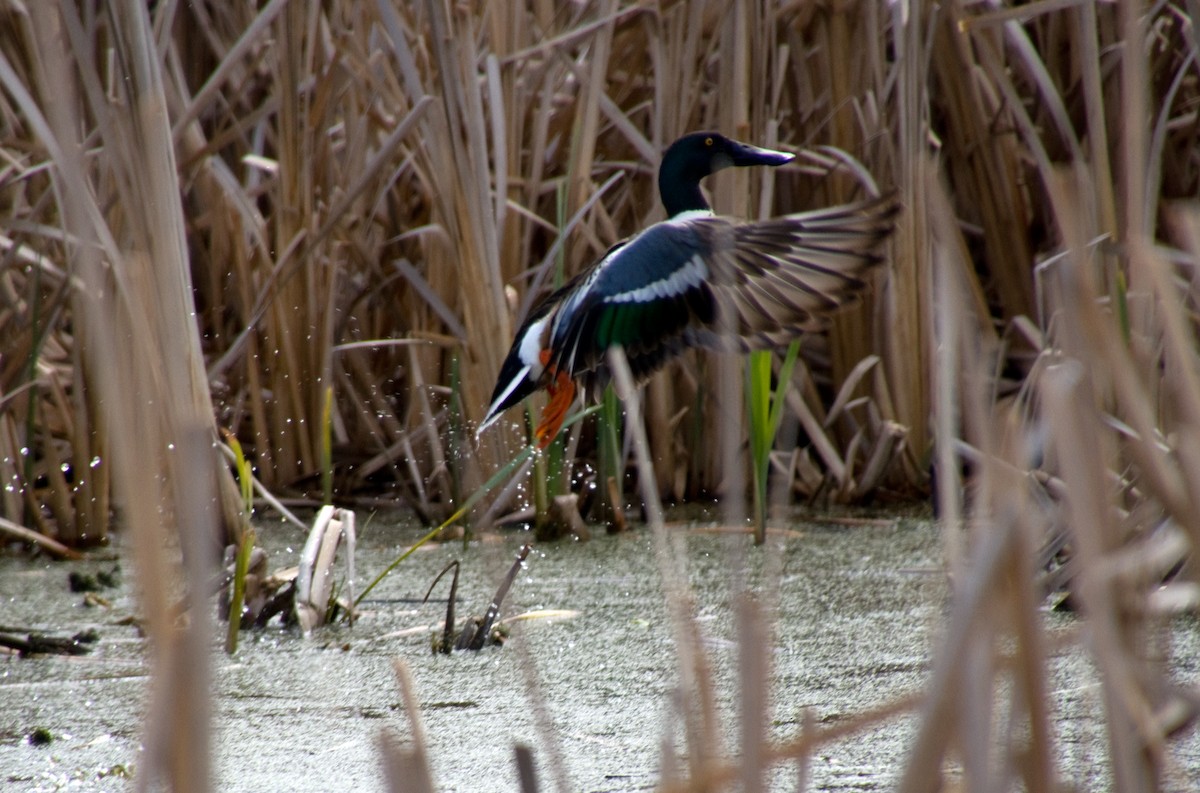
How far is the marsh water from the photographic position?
153cm

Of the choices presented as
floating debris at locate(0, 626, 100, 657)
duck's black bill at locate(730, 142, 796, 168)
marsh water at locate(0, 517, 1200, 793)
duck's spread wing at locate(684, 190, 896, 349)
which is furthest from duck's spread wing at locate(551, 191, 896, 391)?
floating debris at locate(0, 626, 100, 657)

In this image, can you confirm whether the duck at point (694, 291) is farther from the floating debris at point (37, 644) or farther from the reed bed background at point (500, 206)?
the floating debris at point (37, 644)

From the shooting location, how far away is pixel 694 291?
230cm

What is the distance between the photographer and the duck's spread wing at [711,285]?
2.23 meters

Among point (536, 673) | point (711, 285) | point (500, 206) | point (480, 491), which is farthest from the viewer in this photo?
point (500, 206)

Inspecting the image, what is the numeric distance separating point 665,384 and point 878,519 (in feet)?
1.46

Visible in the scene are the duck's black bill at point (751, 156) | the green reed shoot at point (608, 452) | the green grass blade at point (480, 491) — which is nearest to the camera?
the green grass blade at point (480, 491)

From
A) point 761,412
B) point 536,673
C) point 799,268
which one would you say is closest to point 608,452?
point 761,412

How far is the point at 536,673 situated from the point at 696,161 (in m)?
1.03

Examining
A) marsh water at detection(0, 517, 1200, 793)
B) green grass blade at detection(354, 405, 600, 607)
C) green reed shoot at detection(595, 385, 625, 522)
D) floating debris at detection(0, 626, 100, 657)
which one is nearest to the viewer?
marsh water at detection(0, 517, 1200, 793)

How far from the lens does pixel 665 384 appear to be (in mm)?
2797

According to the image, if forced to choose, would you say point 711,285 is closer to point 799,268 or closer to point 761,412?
point 799,268

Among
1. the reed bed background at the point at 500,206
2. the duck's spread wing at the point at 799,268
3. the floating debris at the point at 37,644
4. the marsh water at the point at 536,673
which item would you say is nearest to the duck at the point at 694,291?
the duck's spread wing at the point at 799,268

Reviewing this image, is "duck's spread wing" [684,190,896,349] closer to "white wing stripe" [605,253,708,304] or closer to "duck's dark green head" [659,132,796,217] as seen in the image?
"white wing stripe" [605,253,708,304]
